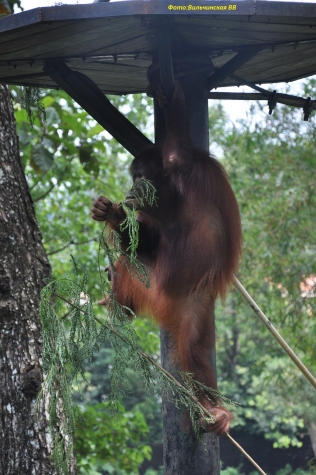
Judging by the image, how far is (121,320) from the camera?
1.99 meters

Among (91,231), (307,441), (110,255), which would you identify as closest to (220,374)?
(307,441)

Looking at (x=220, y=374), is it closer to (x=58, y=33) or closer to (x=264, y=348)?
(x=264, y=348)

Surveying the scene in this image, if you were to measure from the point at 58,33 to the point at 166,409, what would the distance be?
1438 mm

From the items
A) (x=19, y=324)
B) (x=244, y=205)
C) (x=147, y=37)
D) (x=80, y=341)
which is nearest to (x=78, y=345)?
(x=80, y=341)

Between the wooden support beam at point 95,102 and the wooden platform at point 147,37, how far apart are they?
6 centimetres

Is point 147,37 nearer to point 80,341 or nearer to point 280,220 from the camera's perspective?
point 80,341

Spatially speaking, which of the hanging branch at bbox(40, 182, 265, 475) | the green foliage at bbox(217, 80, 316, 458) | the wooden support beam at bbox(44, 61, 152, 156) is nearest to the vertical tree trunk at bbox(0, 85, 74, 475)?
the wooden support beam at bbox(44, 61, 152, 156)

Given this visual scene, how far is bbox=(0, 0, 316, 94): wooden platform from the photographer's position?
70.6 inches

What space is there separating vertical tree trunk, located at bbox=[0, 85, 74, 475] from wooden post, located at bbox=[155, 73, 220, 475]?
2.00ft

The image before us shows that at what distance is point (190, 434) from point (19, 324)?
37.0 inches

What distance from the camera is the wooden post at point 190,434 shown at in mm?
2305

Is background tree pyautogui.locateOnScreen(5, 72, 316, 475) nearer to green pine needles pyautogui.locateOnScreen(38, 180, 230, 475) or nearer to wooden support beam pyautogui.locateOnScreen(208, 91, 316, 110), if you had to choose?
wooden support beam pyautogui.locateOnScreen(208, 91, 316, 110)

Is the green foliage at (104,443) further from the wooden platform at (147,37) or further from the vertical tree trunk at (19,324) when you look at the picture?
the wooden platform at (147,37)

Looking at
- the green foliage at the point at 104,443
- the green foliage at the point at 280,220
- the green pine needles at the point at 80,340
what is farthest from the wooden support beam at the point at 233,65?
the green foliage at the point at 280,220
